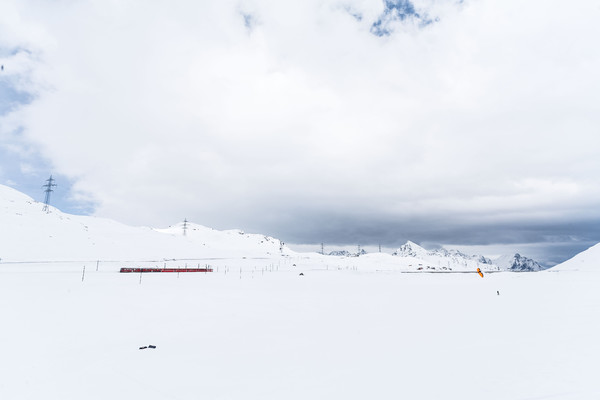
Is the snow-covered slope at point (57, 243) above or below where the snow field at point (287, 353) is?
above

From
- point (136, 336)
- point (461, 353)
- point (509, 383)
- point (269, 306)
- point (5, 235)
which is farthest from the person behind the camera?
point (5, 235)

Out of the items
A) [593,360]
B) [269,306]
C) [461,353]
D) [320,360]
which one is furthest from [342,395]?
[269,306]

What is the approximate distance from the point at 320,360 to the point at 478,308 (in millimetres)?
23643

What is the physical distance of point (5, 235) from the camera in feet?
299

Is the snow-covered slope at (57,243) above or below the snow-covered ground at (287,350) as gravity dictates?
above

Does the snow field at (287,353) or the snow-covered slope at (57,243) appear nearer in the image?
the snow field at (287,353)

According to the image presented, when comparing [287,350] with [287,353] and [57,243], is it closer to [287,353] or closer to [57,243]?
[287,353]

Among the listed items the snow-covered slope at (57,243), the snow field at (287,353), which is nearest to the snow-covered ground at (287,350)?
the snow field at (287,353)

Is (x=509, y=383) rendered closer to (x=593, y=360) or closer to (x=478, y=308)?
(x=593, y=360)

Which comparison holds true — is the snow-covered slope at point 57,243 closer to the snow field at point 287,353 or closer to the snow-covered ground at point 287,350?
the snow-covered ground at point 287,350

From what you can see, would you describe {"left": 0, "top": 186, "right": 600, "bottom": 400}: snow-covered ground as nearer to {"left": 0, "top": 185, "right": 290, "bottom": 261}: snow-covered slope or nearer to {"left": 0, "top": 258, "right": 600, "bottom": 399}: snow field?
{"left": 0, "top": 258, "right": 600, "bottom": 399}: snow field

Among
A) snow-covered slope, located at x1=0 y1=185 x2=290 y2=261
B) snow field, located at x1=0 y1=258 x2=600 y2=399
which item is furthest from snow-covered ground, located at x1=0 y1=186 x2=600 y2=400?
snow-covered slope, located at x1=0 y1=185 x2=290 y2=261

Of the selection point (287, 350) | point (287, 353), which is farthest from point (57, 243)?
point (287, 353)

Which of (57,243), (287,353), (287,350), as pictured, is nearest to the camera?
(287,353)
